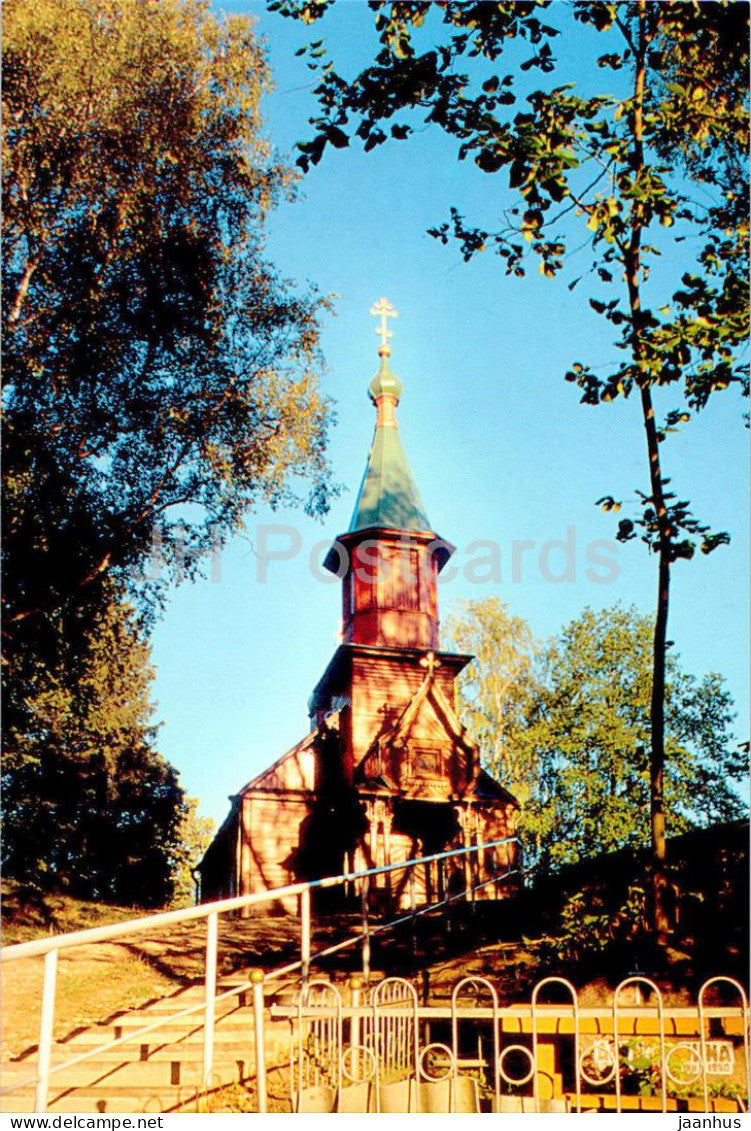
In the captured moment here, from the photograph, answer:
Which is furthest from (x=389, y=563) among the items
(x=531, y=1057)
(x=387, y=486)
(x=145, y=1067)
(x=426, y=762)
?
(x=531, y=1057)

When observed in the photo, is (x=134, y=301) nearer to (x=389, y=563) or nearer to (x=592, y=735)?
(x=389, y=563)

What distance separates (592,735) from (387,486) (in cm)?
898

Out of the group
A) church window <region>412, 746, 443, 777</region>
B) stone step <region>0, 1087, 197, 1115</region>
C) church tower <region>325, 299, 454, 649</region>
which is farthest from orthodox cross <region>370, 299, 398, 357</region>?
stone step <region>0, 1087, 197, 1115</region>

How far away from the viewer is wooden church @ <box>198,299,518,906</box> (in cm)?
2011

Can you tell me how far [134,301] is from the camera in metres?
14.0

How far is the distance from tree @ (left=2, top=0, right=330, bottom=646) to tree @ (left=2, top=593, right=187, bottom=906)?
775 centimetres

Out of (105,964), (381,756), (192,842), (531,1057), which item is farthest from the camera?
(192,842)

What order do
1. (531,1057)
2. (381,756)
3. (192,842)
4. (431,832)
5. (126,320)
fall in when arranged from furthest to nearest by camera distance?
1. (192,842)
2. (431,832)
3. (381,756)
4. (126,320)
5. (531,1057)

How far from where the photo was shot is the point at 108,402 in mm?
13898

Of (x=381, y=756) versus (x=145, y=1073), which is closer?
(x=145, y=1073)

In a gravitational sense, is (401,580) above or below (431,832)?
above

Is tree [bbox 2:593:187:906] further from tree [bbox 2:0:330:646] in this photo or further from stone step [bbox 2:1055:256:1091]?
stone step [bbox 2:1055:256:1091]

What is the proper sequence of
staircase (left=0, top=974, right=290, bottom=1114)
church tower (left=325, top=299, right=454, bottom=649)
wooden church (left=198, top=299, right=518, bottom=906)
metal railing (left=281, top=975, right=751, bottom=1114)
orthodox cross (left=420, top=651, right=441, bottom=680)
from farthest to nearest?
church tower (left=325, top=299, right=454, bottom=649) < orthodox cross (left=420, top=651, right=441, bottom=680) < wooden church (left=198, top=299, right=518, bottom=906) < staircase (left=0, top=974, right=290, bottom=1114) < metal railing (left=281, top=975, right=751, bottom=1114)

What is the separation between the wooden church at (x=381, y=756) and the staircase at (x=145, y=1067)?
13.0m
